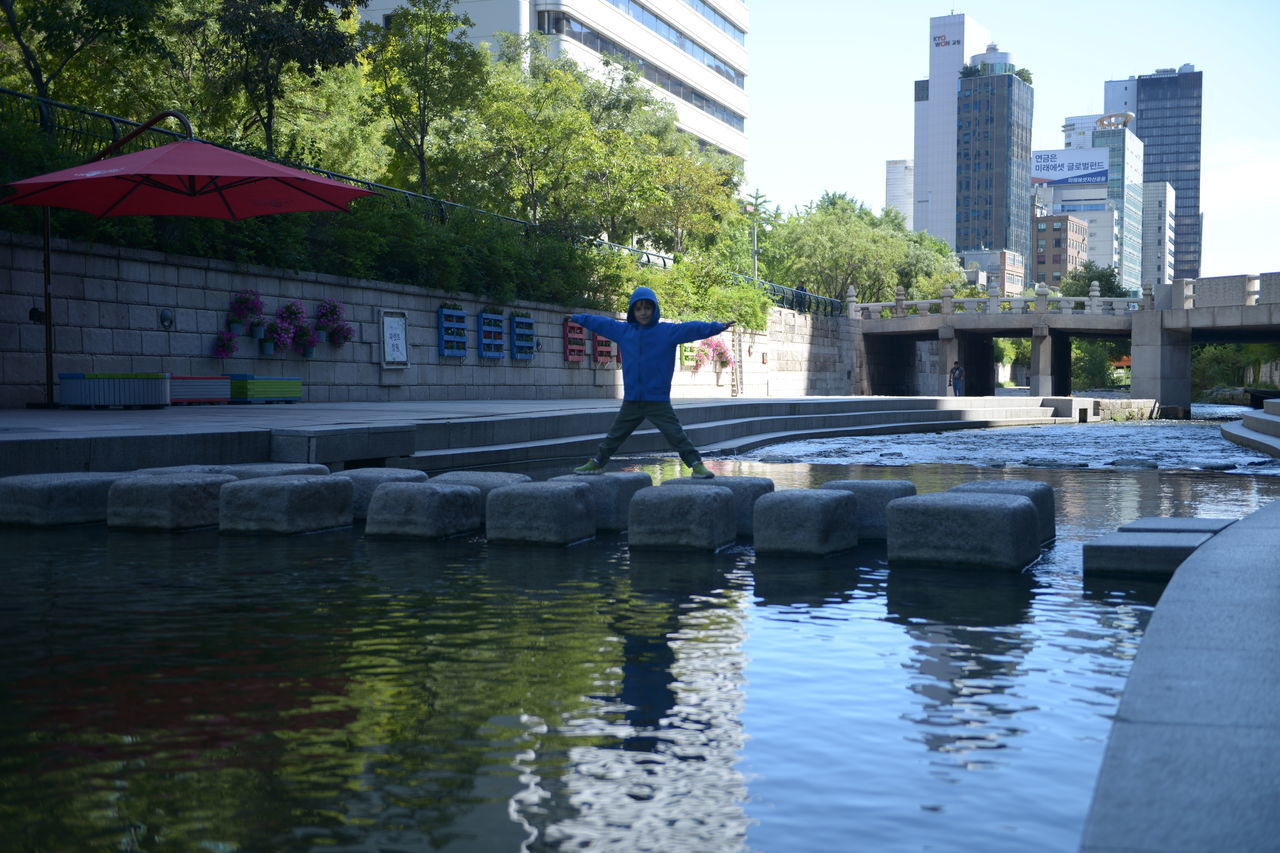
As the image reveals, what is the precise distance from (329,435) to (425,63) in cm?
1805

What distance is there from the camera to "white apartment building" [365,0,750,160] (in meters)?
61.2

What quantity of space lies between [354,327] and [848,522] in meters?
15.7

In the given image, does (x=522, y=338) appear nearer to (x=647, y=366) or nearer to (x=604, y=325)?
(x=604, y=325)

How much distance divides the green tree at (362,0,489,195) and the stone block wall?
207 inches

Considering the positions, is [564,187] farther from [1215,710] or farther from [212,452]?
[1215,710]

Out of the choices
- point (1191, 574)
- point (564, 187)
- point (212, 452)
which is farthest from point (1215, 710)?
point (564, 187)

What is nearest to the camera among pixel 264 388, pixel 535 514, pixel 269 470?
pixel 535 514

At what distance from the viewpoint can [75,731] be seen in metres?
3.92

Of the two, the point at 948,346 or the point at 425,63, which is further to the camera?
the point at 948,346

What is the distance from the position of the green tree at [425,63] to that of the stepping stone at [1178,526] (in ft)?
75.8

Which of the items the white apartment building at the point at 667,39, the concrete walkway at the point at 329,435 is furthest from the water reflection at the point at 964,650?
the white apartment building at the point at 667,39

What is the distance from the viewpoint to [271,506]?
348 inches

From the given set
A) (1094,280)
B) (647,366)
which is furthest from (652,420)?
(1094,280)

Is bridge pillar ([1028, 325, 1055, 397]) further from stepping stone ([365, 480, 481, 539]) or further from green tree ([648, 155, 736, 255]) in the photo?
stepping stone ([365, 480, 481, 539])
